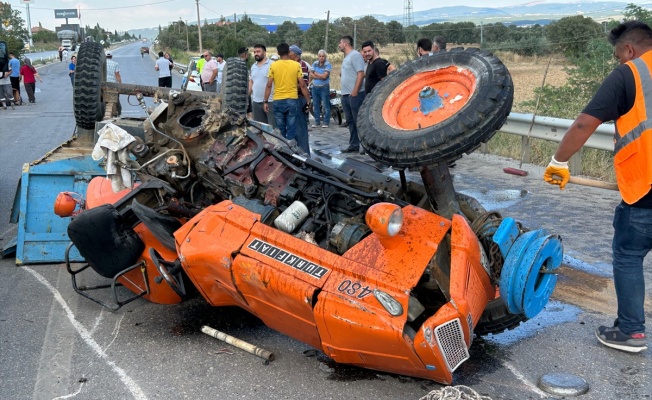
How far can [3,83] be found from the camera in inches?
858

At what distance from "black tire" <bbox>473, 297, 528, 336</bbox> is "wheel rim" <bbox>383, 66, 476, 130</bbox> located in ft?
4.03

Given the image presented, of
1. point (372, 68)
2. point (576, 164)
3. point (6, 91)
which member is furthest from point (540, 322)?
point (6, 91)

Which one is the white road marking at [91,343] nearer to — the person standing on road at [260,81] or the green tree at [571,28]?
the person standing on road at [260,81]

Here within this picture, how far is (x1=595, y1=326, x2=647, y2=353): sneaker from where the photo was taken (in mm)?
4121

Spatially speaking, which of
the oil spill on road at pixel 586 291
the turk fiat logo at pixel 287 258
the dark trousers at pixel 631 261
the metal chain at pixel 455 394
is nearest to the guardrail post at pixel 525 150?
the oil spill on road at pixel 586 291

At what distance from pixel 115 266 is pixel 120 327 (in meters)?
0.45

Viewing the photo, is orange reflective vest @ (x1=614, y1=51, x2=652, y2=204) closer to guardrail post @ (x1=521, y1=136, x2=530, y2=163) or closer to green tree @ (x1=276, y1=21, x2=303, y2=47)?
guardrail post @ (x1=521, y1=136, x2=530, y2=163)

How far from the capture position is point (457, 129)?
3.98 meters

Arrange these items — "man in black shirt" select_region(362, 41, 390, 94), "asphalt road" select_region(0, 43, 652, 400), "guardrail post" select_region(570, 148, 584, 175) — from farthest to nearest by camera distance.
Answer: "man in black shirt" select_region(362, 41, 390, 94) → "guardrail post" select_region(570, 148, 584, 175) → "asphalt road" select_region(0, 43, 652, 400)

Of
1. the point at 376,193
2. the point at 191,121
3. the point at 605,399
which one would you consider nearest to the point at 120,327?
the point at 191,121

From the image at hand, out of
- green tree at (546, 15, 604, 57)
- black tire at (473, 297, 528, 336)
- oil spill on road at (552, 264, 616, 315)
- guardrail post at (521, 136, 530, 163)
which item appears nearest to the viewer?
black tire at (473, 297, 528, 336)

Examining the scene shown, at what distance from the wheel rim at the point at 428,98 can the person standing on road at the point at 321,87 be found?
971cm

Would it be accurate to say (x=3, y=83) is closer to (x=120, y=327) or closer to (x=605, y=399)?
(x=120, y=327)

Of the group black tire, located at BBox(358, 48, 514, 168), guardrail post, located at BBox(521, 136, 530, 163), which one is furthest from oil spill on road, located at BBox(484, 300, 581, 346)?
guardrail post, located at BBox(521, 136, 530, 163)
